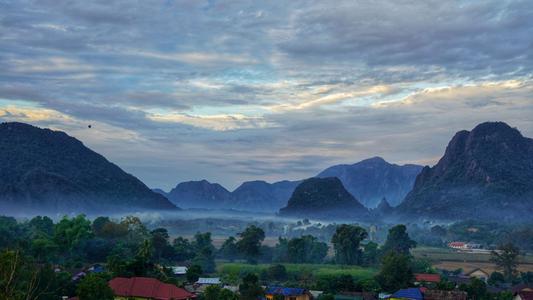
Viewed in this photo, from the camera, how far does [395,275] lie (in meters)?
62.1

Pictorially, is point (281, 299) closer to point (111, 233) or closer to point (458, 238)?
point (111, 233)

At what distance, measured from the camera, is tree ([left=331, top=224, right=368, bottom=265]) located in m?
83.8

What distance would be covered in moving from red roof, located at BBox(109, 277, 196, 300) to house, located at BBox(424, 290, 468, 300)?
2193 cm

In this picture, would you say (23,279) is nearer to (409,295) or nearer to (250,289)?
(250,289)

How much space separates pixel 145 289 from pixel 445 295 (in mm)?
26317

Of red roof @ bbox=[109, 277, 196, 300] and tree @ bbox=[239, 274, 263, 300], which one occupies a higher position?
red roof @ bbox=[109, 277, 196, 300]

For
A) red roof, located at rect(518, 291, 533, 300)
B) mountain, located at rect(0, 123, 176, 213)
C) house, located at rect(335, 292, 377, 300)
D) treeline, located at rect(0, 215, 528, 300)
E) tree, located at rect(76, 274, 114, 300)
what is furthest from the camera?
mountain, located at rect(0, 123, 176, 213)

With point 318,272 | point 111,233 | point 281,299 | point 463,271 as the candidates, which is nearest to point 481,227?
point 463,271

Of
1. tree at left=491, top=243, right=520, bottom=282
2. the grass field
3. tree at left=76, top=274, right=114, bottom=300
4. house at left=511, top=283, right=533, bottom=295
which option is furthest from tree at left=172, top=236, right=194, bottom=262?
tree at left=76, top=274, right=114, bottom=300

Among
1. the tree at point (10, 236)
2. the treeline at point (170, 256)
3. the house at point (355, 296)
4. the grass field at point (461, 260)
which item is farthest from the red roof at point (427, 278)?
the tree at point (10, 236)

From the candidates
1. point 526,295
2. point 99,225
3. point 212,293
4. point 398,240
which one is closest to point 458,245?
point 398,240

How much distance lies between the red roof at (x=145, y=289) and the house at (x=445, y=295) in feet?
71.9

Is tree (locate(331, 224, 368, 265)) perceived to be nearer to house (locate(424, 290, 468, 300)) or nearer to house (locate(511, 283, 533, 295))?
house (locate(511, 283, 533, 295))

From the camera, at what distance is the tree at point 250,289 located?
49.9m
